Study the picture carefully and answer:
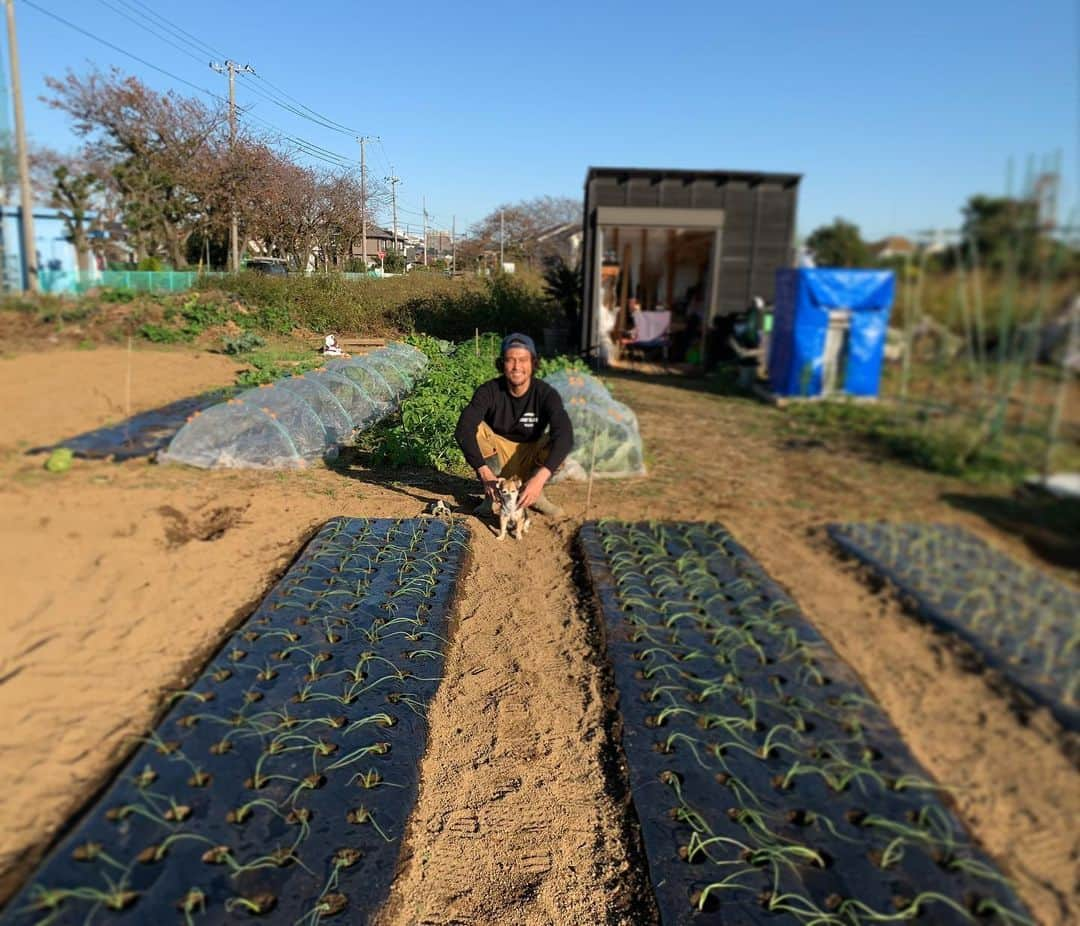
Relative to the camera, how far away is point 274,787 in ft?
8.02

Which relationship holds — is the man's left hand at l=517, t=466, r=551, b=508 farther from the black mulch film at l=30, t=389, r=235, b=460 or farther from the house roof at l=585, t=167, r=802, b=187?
the house roof at l=585, t=167, r=802, b=187

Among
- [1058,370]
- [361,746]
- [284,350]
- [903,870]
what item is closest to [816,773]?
[903,870]

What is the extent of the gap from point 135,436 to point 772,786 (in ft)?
23.2

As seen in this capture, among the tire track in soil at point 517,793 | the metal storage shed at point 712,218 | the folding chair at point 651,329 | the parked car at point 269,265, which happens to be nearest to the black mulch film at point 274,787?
the tire track in soil at point 517,793

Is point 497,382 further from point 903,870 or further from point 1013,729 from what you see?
point 1013,729

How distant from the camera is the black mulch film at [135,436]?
6.26m

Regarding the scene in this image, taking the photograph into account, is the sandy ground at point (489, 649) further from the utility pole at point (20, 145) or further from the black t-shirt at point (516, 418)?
the utility pole at point (20, 145)

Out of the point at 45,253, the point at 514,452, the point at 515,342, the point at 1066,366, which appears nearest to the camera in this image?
the point at 1066,366

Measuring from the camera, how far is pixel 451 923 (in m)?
2.08

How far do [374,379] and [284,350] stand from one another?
3.46 m

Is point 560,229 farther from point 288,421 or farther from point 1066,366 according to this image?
point 1066,366

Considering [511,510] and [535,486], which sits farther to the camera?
[511,510]

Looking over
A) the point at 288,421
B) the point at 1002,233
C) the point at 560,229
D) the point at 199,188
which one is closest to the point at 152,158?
the point at 199,188

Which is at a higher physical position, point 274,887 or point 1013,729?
point 1013,729
